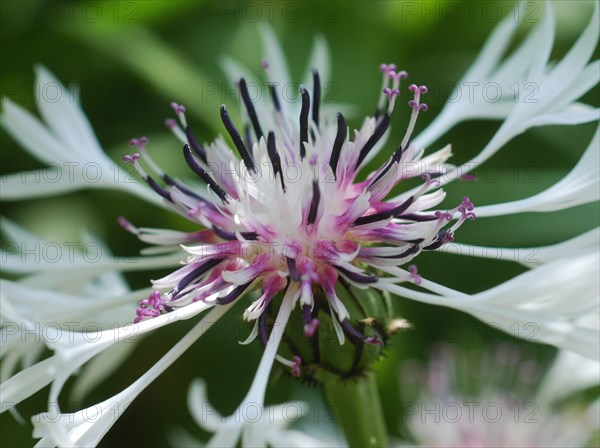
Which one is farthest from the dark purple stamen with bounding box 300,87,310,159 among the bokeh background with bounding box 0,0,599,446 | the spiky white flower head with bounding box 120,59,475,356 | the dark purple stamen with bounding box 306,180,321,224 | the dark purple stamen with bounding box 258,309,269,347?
the bokeh background with bounding box 0,0,599,446

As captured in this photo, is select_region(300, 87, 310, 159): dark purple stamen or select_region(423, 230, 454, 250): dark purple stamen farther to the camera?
select_region(300, 87, 310, 159): dark purple stamen

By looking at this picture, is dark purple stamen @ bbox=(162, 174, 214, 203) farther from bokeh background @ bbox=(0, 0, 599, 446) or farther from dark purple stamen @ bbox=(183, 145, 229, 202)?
bokeh background @ bbox=(0, 0, 599, 446)

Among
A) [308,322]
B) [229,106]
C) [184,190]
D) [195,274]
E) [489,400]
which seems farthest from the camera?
[229,106]

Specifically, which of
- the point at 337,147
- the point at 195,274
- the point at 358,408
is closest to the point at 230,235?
the point at 195,274

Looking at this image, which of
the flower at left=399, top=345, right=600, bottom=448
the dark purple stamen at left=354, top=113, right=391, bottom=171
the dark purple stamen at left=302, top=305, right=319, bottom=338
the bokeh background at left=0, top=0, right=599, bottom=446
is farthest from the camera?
the bokeh background at left=0, top=0, right=599, bottom=446

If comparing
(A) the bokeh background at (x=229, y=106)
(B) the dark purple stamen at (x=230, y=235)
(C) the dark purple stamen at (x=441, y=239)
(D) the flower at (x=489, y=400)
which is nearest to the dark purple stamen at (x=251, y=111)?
(B) the dark purple stamen at (x=230, y=235)

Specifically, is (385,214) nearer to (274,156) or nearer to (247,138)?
(274,156)
